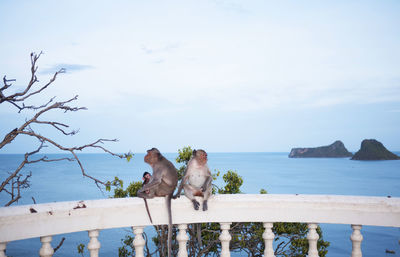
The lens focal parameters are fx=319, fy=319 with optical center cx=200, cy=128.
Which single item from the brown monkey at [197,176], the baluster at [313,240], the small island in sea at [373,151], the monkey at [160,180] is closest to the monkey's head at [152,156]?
the monkey at [160,180]

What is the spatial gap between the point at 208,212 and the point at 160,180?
1.98 feet

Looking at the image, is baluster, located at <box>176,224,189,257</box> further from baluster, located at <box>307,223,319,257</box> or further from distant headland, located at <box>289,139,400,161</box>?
distant headland, located at <box>289,139,400,161</box>

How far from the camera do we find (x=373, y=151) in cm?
11331

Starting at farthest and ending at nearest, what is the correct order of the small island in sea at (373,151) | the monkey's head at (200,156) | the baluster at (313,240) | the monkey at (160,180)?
the small island in sea at (373,151)
the monkey's head at (200,156)
the monkey at (160,180)
the baluster at (313,240)

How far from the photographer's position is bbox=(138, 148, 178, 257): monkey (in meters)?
3.01

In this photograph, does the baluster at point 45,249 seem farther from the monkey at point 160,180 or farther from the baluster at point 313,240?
the baluster at point 313,240

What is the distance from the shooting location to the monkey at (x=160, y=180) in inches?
118

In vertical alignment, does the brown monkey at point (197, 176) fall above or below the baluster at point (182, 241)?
above

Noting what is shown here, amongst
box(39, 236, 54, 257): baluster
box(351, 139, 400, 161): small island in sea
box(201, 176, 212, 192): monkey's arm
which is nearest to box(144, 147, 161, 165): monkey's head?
box(201, 176, 212, 192): monkey's arm

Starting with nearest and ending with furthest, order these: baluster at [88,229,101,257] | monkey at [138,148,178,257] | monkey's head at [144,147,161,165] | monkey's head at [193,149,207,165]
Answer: baluster at [88,229,101,257], monkey at [138,148,178,257], monkey's head at [193,149,207,165], monkey's head at [144,147,161,165]

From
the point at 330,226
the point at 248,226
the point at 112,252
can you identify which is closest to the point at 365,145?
the point at 330,226

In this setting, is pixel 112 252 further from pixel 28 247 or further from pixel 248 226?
pixel 248 226

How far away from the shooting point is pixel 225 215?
291 centimetres

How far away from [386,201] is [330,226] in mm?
31343
